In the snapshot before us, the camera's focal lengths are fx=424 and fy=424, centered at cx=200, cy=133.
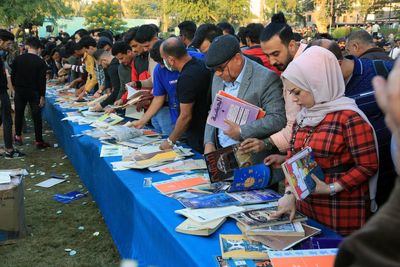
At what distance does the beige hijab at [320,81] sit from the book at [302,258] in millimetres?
539

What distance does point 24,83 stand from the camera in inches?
232

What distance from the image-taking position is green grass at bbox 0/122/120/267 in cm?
299

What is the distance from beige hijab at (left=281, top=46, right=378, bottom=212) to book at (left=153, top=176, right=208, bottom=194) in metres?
0.83

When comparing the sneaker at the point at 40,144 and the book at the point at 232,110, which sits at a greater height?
the book at the point at 232,110

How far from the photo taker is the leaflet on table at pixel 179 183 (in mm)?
2295

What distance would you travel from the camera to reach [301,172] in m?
1.66

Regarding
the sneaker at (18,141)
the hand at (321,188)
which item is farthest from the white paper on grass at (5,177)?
the sneaker at (18,141)

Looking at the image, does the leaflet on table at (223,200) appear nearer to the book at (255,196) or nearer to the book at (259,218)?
the book at (255,196)

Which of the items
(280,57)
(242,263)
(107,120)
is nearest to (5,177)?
(107,120)

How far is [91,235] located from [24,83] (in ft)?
11.0

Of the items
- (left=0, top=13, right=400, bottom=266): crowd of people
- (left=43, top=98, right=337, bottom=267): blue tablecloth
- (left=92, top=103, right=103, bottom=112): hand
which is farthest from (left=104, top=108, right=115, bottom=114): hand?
(left=43, top=98, right=337, bottom=267): blue tablecloth

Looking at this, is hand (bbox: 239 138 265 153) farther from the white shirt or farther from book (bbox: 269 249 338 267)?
book (bbox: 269 249 338 267)

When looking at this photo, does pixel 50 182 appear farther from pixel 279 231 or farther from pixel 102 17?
pixel 102 17

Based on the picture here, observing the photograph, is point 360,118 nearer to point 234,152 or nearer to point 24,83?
point 234,152
